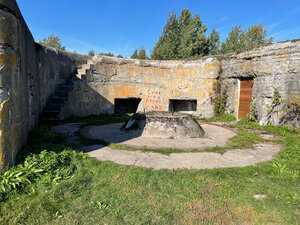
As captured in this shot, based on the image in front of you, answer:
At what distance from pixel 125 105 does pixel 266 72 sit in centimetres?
710

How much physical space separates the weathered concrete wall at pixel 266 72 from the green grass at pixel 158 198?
487 centimetres

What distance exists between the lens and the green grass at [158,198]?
6.40ft

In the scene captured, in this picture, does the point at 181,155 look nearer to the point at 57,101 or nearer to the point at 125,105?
the point at 57,101

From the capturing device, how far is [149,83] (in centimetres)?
1014

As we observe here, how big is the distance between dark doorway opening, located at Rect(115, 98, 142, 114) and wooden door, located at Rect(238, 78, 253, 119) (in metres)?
5.34

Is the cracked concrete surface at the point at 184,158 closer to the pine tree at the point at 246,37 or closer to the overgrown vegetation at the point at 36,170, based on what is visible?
the overgrown vegetation at the point at 36,170

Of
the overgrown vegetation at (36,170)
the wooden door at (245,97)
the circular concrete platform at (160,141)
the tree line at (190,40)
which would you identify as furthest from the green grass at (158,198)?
the tree line at (190,40)

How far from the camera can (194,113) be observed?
10.0m

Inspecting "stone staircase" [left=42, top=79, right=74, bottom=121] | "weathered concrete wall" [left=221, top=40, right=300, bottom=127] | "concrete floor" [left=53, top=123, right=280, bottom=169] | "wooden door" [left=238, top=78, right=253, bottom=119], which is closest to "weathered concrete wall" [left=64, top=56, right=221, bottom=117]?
"stone staircase" [left=42, top=79, right=74, bottom=121]

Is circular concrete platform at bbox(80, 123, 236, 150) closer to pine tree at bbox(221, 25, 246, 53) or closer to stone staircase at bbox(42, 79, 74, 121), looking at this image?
stone staircase at bbox(42, 79, 74, 121)

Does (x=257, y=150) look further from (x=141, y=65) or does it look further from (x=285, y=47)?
(x=141, y=65)

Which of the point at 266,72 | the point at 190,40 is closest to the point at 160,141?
the point at 266,72

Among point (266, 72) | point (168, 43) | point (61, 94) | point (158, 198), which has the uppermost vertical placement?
point (168, 43)

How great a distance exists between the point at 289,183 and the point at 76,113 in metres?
7.70
